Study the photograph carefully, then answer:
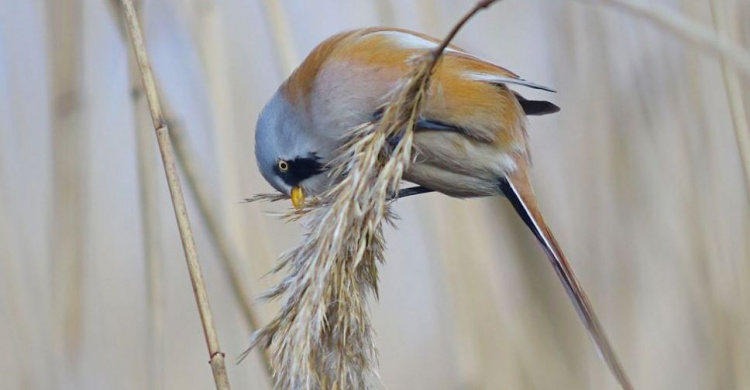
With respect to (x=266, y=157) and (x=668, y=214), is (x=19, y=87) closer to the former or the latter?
(x=266, y=157)

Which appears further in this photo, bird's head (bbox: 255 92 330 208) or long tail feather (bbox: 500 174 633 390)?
bird's head (bbox: 255 92 330 208)

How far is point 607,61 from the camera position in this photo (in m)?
1.56

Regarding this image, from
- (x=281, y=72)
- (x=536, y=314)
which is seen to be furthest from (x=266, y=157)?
A: (x=536, y=314)

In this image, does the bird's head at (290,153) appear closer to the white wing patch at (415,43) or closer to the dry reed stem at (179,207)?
the white wing patch at (415,43)

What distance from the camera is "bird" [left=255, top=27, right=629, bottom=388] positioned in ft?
4.30

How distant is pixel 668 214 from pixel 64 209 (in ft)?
3.56

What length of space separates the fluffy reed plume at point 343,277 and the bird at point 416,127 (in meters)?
0.34

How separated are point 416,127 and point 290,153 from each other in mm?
202

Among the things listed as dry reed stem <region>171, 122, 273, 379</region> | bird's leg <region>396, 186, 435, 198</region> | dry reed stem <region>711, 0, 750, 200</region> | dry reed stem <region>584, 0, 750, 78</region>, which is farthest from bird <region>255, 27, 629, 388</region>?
dry reed stem <region>584, 0, 750, 78</region>

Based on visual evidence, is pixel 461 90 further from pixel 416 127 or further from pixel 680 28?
pixel 680 28

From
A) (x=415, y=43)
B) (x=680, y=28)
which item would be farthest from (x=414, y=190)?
(x=680, y=28)

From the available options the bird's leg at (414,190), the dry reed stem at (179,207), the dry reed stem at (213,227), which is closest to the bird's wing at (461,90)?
the bird's leg at (414,190)

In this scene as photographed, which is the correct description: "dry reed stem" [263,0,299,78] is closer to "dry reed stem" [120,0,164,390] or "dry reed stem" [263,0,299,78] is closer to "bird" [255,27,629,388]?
"bird" [255,27,629,388]

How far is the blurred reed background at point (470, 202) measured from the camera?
140 centimetres
